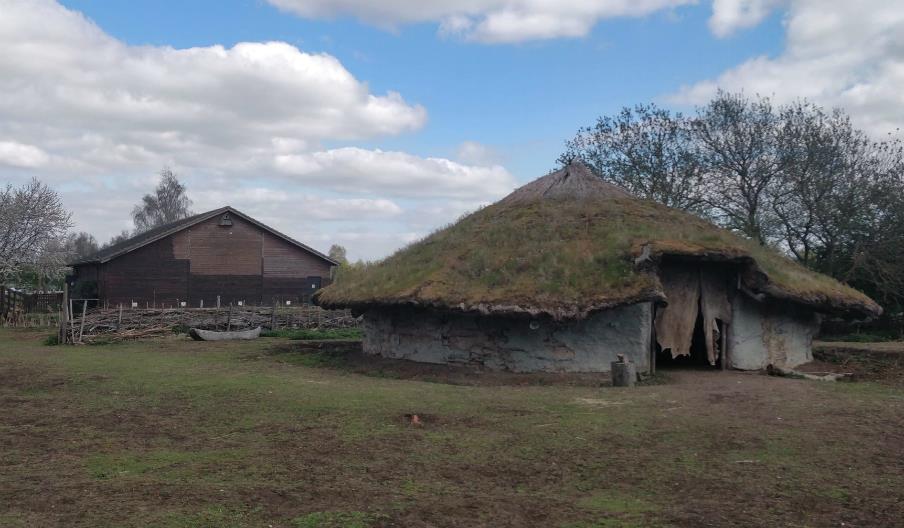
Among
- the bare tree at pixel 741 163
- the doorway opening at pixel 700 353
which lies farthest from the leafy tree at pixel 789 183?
the doorway opening at pixel 700 353

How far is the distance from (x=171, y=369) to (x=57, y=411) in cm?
541

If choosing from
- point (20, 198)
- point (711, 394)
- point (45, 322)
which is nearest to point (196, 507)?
point (711, 394)

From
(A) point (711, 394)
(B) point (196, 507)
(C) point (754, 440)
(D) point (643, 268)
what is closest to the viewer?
(B) point (196, 507)

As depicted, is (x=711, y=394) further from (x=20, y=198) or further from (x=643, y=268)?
(x=20, y=198)

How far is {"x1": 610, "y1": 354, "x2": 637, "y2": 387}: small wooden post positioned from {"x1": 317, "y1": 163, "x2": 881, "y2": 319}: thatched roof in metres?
1.10

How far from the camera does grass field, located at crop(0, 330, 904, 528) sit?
19.9 feet

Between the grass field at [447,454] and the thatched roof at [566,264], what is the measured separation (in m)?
1.98

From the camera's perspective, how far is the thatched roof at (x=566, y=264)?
47.5 ft

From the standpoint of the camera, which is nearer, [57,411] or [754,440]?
[754,440]

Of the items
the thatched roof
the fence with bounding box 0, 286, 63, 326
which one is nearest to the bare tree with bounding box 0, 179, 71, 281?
the fence with bounding box 0, 286, 63, 326

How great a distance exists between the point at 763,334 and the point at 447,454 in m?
10.4

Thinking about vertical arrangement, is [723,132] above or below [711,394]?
above

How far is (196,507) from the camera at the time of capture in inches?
238

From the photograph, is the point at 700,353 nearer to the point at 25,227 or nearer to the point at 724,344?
the point at 724,344
